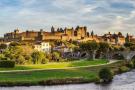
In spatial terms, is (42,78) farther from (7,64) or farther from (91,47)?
(91,47)

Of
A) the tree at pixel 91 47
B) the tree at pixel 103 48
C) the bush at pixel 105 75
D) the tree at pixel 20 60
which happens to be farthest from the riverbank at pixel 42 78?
the tree at pixel 103 48

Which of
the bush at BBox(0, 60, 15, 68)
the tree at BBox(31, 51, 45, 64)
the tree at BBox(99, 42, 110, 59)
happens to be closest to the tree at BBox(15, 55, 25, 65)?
the tree at BBox(31, 51, 45, 64)

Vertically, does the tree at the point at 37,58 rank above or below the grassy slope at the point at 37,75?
above

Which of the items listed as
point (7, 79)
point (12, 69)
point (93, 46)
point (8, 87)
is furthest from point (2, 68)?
point (93, 46)

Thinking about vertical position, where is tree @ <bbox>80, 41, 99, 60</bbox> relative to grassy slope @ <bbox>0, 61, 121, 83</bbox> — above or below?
above

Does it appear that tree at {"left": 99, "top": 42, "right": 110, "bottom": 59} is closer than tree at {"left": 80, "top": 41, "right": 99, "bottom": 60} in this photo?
No

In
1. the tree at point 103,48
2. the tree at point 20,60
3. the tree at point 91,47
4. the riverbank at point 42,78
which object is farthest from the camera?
the tree at point 103,48

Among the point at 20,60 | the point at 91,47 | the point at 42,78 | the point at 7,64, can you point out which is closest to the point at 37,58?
the point at 20,60

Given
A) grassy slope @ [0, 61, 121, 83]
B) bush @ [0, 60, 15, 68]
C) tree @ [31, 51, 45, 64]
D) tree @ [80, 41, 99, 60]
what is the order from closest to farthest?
grassy slope @ [0, 61, 121, 83] < bush @ [0, 60, 15, 68] < tree @ [31, 51, 45, 64] < tree @ [80, 41, 99, 60]

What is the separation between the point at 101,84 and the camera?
65.7 metres

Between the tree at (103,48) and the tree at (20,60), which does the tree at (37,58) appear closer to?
the tree at (20,60)

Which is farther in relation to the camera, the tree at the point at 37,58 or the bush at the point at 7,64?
the tree at the point at 37,58

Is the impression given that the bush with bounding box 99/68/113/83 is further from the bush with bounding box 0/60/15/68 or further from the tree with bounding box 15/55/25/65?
the tree with bounding box 15/55/25/65

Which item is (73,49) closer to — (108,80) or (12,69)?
(12,69)
